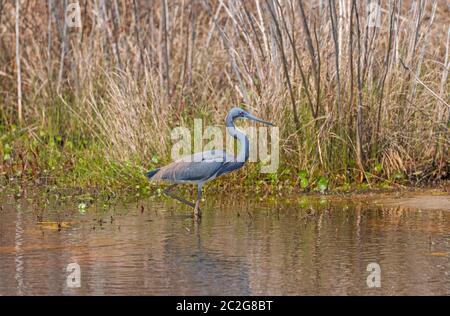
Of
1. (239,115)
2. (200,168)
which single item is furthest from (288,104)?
(200,168)

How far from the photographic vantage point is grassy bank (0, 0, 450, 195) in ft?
30.6

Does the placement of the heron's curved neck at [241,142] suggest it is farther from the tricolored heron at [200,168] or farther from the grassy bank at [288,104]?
the grassy bank at [288,104]

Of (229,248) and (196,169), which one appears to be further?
(196,169)

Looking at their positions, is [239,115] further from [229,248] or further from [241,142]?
[229,248]

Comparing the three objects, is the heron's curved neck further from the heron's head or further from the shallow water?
the shallow water

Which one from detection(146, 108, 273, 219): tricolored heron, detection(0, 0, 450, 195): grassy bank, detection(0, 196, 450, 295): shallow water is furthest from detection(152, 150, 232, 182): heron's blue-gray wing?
detection(0, 0, 450, 195): grassy bank

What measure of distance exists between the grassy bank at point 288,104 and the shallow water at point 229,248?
2.11 ft

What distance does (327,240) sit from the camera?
283 inches

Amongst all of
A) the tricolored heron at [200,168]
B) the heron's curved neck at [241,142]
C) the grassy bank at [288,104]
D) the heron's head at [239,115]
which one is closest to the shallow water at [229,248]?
the tricolored heron at [200,168]

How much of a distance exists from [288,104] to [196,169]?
150 centimetres

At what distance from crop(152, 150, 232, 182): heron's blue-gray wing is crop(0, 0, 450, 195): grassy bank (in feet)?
3.11

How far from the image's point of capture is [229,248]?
6973mm
